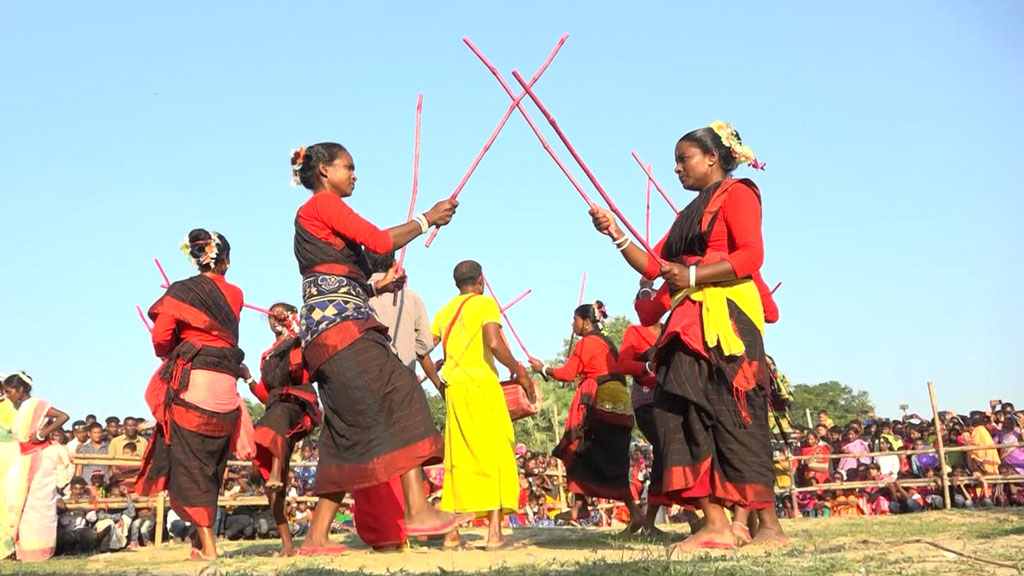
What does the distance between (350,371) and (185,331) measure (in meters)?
1.65

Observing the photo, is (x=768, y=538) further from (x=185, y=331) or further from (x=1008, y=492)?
(x=1008, y=492)

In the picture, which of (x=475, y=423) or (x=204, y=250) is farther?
(x=475, y=423)

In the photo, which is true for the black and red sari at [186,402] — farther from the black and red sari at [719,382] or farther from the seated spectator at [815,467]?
the seated spectator at [815,467]

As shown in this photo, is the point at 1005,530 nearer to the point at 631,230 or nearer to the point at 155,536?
the point at 631,230

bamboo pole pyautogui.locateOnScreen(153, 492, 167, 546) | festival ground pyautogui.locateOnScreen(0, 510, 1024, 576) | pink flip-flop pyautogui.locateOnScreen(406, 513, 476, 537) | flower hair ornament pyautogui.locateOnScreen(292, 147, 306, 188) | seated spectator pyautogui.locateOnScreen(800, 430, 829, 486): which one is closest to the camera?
festival ground pyautogui.locateOnScreen(0, 510, 1024, 576)

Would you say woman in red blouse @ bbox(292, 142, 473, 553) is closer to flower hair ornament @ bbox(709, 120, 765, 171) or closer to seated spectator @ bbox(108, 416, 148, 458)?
flower hair ornament @ bbox(709, 120, 765, 171)

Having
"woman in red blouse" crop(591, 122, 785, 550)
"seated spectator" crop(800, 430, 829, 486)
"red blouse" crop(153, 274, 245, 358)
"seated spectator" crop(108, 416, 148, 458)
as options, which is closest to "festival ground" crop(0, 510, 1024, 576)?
"woman in red blouse" crop(591, 122, 785, 550)

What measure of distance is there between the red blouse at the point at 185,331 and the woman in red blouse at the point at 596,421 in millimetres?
2809

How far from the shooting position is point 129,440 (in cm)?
1248

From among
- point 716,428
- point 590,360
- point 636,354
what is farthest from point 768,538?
point 590,360

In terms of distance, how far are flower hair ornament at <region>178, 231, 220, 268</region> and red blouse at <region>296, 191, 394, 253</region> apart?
1.30m

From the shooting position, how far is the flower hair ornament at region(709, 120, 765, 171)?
18.2 ft

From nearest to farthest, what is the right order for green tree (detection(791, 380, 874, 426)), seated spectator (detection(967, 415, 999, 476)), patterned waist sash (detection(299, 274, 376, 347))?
patterned waist sash (detection(299, 274, 376, 347)), seated spectator (detection(967, 415, 999, 476)), green tree (detection(791, 380, 874, 426))

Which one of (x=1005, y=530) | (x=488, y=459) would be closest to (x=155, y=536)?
(x=488, y=459)
